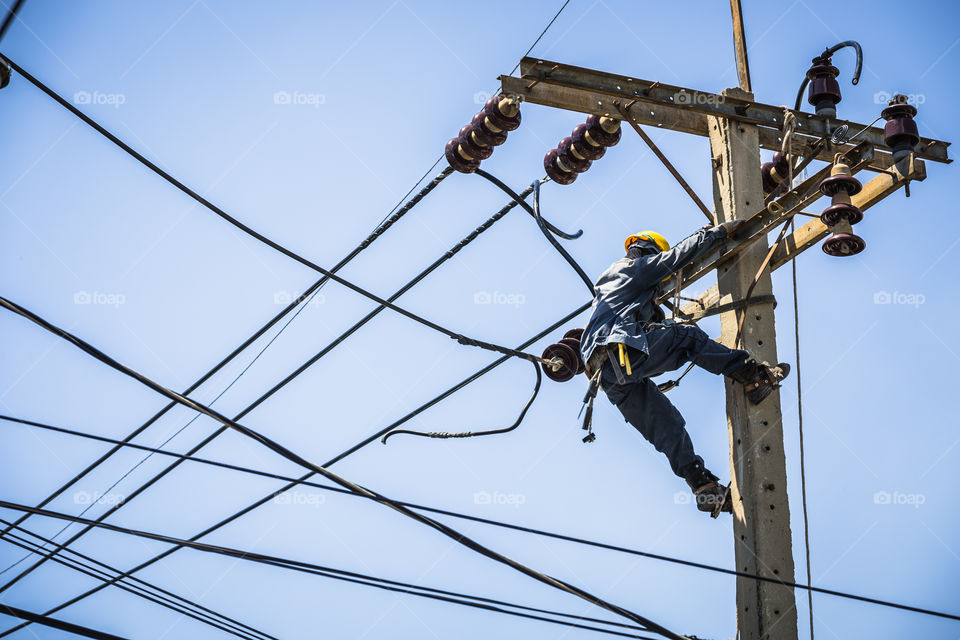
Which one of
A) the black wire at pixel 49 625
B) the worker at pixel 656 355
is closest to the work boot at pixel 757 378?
the worker at pixel 656 355

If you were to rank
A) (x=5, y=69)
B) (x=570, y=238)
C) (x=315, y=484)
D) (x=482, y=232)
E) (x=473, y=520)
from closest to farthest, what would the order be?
(x=5, y=69)
(x=315, y=484)
(x=473, y=520)
(x=570, y=238)
(x=482, y=232)

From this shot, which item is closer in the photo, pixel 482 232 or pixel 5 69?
pixel 5 69

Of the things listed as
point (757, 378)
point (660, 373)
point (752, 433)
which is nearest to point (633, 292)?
point (660, 373)

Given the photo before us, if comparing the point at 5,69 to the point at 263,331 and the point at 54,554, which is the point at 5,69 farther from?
the point at 263,331

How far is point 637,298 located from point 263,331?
111 inches

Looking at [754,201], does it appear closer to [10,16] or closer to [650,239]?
[650,239]

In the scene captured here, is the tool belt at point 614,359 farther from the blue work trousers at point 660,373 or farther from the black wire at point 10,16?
the black wire at point 10,16

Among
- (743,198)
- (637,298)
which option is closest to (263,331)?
(637,298)

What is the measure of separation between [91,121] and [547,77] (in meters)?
2.57

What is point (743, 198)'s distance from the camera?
605 cm

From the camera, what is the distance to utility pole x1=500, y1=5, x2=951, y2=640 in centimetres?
532

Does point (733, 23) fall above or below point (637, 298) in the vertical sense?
above

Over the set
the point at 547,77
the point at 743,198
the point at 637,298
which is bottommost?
the point at 637,298

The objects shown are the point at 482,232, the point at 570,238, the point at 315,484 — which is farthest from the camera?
the point at 482,232
